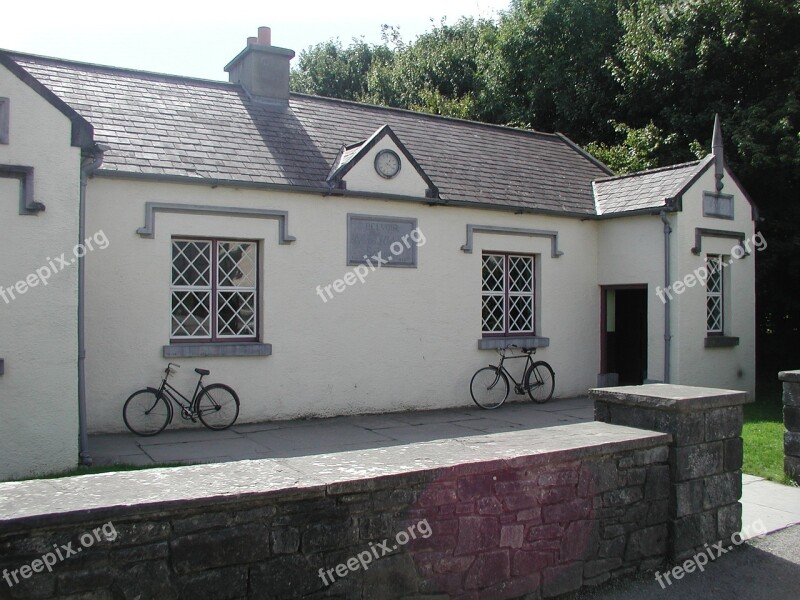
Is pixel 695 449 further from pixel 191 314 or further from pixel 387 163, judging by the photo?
pixel 387 163

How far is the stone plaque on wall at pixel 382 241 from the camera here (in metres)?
11.9

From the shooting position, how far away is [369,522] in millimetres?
3996

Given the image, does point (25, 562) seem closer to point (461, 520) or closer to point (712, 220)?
point (461, 520)

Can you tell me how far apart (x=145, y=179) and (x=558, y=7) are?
1794cm

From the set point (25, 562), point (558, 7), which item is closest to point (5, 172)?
point (25, 562)

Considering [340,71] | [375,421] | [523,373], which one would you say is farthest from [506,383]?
[340,71]

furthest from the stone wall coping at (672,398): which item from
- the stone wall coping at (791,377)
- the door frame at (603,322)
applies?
the door frame at (603,322)

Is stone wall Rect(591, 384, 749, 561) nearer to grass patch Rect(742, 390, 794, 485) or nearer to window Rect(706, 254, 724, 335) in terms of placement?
grass patch Rect(742, 390, 794, 485)

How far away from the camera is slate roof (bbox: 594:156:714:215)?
44.8 feet

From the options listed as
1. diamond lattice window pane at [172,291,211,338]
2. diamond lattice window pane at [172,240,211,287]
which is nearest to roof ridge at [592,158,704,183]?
diamond lattice window pane at [172,240,211,287]

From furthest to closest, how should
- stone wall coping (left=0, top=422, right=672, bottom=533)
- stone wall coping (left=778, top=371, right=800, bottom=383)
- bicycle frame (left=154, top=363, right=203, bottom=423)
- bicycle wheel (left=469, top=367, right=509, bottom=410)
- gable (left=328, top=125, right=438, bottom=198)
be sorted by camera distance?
bicycle wheel (left=469, top=367, right=509, bottom=410) < gable (left=328, top=125, right=438, bottom=198) < bicycle frame (left=154, top=363, right=203, bottom=423) < stone wall coping (left=778, top=371, right=800, bottom=383) < stone wall coping (left=0, top=422, right=672, bottom=533)

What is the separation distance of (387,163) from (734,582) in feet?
27.9

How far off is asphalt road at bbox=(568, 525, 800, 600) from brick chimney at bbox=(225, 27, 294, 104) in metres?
10.9

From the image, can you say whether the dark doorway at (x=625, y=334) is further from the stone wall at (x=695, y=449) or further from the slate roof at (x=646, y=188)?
the stone wall at (x=695, y=449)
